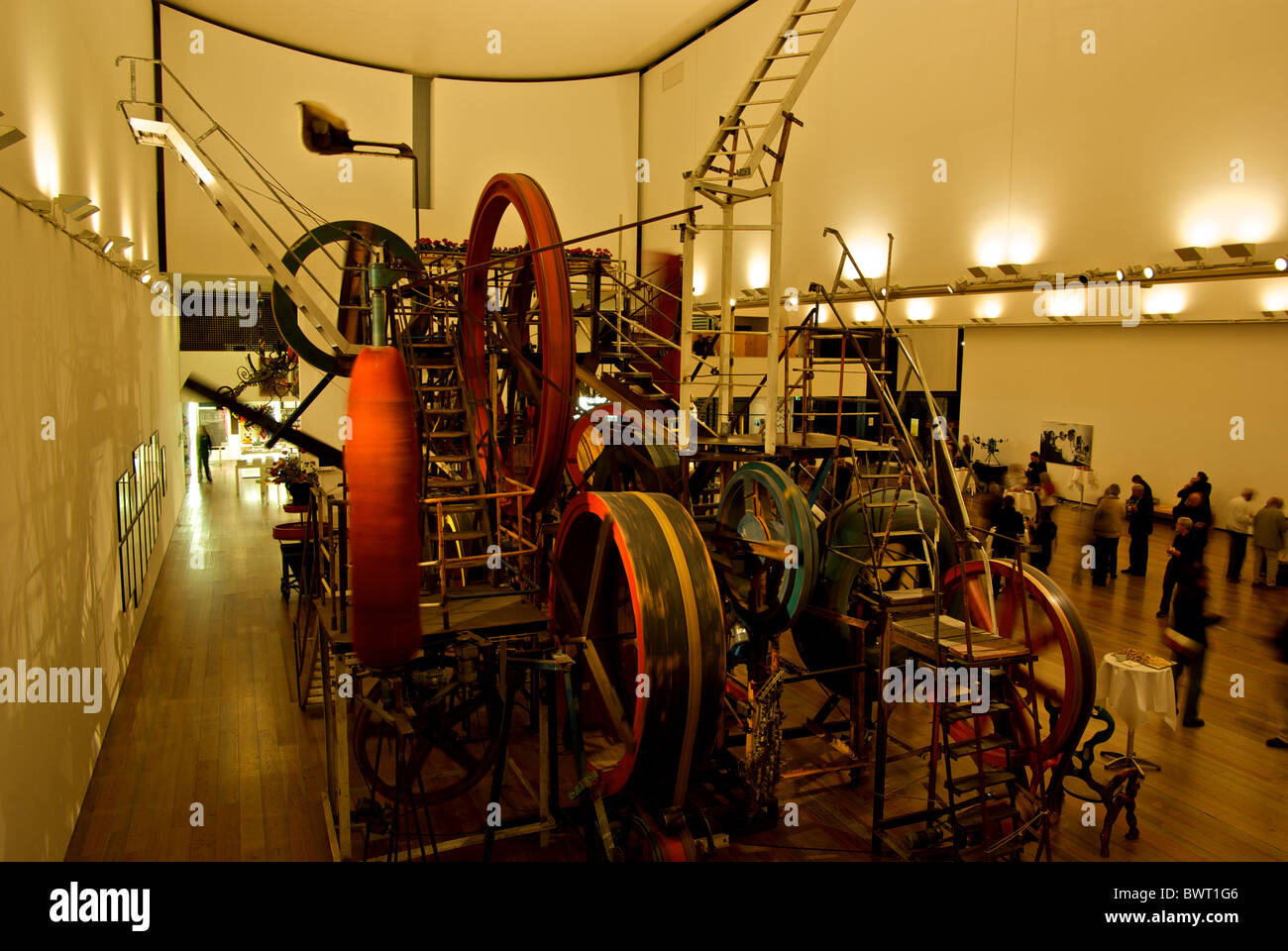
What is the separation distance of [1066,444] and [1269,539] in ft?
13.2

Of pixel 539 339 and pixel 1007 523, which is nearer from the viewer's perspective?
pixel 539 339

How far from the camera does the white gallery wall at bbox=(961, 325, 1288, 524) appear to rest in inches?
428

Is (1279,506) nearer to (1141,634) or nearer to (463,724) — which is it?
(1141,634)

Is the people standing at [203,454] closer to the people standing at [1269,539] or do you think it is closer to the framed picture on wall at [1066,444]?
the framed picture on wall at [1066,444]

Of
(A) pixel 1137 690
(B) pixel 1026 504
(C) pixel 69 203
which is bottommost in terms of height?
(A) pixel 1137 690

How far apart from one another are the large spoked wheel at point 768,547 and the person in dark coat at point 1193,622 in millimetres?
2991

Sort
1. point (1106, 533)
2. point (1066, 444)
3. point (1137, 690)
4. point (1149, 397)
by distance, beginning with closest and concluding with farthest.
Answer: point (1137, 690), point (1106, 533), point (1149, 397), point (1066, 444)

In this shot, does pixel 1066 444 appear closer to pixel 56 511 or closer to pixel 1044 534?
pixel 1044 534

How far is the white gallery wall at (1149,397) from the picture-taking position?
35.6ft

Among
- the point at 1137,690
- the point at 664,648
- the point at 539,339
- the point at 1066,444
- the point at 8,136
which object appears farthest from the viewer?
the point at 1066,444

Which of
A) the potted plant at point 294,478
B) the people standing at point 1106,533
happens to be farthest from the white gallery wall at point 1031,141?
the potted plant at point 294,478

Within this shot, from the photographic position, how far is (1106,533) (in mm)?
10336

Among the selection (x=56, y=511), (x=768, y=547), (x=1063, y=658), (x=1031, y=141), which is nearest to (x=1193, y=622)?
(x=1063, y=658)

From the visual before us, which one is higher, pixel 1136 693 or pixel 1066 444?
pixel 1066 444
